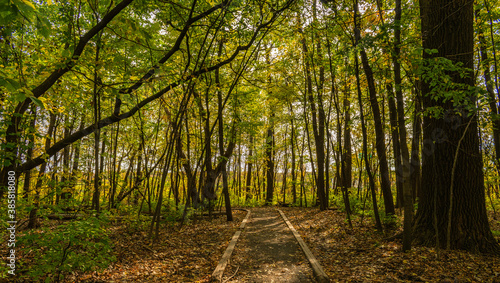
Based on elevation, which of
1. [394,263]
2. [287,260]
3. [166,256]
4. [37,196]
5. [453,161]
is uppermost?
[453,161]

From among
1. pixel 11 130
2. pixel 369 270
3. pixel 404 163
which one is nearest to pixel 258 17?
pixel 404 163

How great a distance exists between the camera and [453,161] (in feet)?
16.6

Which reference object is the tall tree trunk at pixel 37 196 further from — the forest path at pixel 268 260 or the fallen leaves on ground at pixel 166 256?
the forest path at pixel 268 260

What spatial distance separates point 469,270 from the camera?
4082 millimetres

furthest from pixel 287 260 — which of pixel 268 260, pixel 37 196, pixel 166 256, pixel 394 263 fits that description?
pixel 37 196

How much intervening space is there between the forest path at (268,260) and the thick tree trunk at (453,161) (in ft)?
8.99

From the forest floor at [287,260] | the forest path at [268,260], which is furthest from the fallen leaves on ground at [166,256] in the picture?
the forest path at [268,260]

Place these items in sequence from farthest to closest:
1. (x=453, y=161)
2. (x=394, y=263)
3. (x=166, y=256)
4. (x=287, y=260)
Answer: (x=166, y=256), (x=287, y=260), (x=453, y=161), (x=394, y=263)

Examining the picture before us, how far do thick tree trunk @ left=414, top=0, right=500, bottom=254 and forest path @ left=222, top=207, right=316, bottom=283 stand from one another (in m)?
2.74

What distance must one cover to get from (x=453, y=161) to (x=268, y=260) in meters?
4.39

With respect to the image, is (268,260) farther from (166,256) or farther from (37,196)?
(37,196)

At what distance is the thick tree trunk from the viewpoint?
4922mm

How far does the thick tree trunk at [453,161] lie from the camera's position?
16.1ft

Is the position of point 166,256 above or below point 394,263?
below
